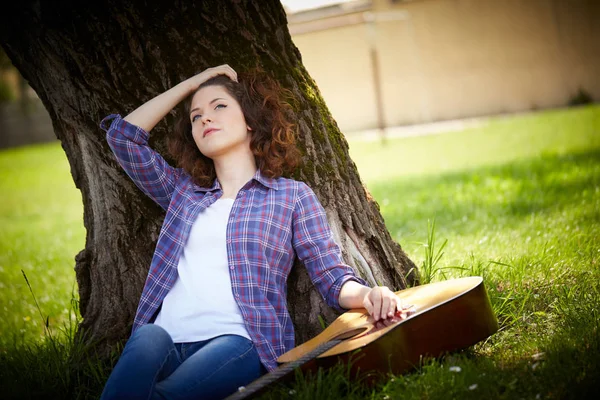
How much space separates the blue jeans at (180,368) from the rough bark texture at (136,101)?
58cm

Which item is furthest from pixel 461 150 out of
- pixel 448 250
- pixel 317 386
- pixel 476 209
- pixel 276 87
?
pixel 317 386

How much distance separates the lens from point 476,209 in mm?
5824

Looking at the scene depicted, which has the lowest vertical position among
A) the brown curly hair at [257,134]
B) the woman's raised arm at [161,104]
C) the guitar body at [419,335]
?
the guitar body at [419,335]

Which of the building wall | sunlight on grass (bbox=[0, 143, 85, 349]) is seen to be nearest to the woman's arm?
sunlight on grass (bbox=[0, 143, 85, 349])

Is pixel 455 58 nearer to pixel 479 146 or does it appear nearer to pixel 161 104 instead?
pixel 479 146

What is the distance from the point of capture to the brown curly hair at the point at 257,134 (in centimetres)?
298

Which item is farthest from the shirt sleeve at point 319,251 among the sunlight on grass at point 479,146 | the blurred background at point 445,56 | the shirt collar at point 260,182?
the blurred background at point 445,56

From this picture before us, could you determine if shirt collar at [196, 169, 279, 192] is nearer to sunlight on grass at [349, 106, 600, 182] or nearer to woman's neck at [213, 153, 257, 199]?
woman's neck at [213, 153, 257, 199]

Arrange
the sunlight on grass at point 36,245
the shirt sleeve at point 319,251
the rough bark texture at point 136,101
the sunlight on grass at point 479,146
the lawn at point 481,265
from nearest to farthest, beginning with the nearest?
the lawn at point 481,265 < the shirt sleeve at point 319,251 < the rough bark texture at point 136,101 < the sunlight on grass at point 36,245 < the sunlight on grass at point 479,146

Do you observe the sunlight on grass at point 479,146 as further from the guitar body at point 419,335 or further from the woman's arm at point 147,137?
the guitar body at point 419,335

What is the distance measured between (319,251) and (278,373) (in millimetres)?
603

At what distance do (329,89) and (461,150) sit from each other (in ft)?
33.4

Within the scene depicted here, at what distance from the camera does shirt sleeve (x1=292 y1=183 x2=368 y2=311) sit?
2.75 m

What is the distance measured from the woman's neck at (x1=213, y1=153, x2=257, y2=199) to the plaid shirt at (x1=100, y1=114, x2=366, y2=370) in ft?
0.14
